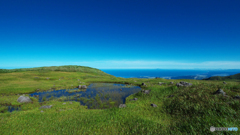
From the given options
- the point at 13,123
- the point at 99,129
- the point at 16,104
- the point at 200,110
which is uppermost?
the point at 200,110

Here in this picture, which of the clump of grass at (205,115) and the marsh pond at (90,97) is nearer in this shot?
the clump of grass at (205,115)

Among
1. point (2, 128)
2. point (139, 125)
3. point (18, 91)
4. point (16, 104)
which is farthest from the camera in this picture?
point (18, 91)

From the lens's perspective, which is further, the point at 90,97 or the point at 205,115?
the point at 90,97

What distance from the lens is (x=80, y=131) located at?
8.48 meters

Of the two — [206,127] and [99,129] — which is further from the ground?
[206,127]

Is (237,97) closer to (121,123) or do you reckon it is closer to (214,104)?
(214,104)

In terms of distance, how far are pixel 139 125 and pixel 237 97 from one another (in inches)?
521

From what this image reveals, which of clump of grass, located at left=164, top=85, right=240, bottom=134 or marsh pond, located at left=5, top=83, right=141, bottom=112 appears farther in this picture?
marsh pond, located at left=5, top=83, right=141, bottom=112

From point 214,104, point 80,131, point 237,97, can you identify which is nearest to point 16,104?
point 80,131

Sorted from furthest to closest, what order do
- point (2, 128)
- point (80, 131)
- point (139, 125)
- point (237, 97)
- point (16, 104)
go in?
point (16, 104)
point (237, 97)
point (2, 128)
point (139, 125)
point (80, 131)

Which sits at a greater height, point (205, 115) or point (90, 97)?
point (205, 115)

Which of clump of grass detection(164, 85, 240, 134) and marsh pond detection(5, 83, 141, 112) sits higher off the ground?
clump of grass detection(164, 85, 240, 134)

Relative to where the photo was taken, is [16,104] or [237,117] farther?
[16,104]

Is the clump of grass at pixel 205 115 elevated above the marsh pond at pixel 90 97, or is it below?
above
